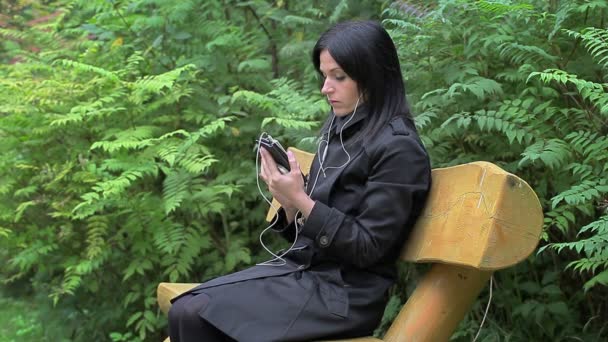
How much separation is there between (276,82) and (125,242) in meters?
1.35

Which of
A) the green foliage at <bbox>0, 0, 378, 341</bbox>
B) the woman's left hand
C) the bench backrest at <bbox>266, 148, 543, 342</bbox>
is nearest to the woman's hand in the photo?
the woman's left hand

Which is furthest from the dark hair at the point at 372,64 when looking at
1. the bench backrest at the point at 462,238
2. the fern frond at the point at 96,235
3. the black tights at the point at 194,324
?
the fern frond at the point at 96,235

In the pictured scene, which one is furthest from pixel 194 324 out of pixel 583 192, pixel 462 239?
pixel 583 192

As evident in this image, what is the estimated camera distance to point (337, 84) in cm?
257

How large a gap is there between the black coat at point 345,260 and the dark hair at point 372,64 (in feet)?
0.20

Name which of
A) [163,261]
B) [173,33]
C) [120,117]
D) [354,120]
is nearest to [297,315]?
[354,120]

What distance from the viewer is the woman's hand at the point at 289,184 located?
2.43 metres

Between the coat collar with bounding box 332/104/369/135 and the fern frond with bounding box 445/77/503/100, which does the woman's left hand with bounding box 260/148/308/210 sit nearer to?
the coat collar with bounding box 332/104/369/135

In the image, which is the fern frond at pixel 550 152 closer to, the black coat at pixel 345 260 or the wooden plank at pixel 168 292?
the black coat at pixel 345 260

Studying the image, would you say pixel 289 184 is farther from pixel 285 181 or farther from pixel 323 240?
pixel 323 240

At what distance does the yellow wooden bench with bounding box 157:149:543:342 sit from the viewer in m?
2.25

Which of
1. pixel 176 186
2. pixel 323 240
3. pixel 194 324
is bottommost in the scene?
pixel 176 186

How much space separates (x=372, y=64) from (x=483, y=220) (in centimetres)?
63

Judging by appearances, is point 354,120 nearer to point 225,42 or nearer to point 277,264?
point 277,264
